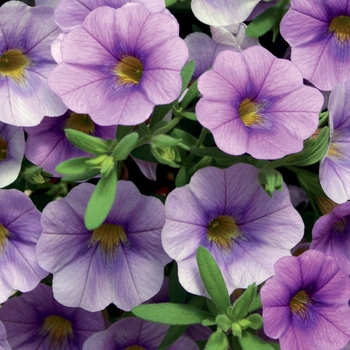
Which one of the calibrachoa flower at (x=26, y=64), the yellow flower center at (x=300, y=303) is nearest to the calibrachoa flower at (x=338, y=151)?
the yellow flower center at (x=300, y=303)

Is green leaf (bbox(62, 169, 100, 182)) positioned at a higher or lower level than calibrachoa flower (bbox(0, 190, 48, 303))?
higher

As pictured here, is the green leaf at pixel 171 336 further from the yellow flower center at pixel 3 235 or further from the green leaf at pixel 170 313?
the yellow flower center at pixel 3 235

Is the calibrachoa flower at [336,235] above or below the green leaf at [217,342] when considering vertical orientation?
above

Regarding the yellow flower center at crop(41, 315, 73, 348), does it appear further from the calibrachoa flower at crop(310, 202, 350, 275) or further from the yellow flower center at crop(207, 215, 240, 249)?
the calibrachoa flower at crop(310, 202, 350, 275)

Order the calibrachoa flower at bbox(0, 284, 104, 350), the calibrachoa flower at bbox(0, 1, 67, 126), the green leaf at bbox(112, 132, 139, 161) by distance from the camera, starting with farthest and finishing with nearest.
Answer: the calibrachoa flower at bbox(0, 284, 104, 350), the calibrachoa flower at bbox(0, 1, 67, 126), the green leaf at bbox(112, 132, 139, 161)

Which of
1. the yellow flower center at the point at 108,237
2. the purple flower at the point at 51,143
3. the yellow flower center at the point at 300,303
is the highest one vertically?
the purple flower at the point at 51,143

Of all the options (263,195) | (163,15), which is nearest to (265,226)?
(263,195)

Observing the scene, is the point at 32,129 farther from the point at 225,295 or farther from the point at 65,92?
the point at 225,295

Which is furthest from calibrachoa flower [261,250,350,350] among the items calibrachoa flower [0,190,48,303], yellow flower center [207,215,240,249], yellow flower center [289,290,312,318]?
calibrachoa flower [0,190,48,303]
